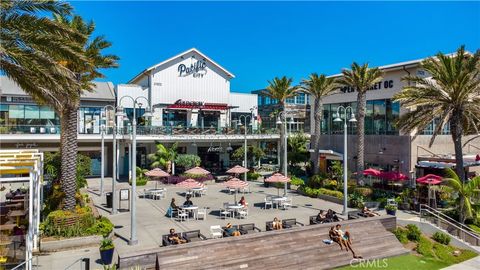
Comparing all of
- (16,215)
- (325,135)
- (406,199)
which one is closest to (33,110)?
(16,215)

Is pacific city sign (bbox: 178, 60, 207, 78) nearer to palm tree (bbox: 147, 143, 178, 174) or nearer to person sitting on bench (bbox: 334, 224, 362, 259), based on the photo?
palm tree (bbox: 147, 143, 178, 174)

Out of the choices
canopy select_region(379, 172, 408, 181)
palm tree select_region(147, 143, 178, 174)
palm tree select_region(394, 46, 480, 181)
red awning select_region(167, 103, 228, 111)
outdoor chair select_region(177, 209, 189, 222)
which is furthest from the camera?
red awning select_region(167, 103, 228, 111)

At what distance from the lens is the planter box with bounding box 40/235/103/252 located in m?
15.4

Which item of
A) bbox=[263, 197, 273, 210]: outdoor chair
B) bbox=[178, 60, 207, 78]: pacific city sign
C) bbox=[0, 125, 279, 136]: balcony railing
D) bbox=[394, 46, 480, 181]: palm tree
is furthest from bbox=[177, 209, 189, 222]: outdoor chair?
bbox=[178, 60, 207, 78]: pacific city sign

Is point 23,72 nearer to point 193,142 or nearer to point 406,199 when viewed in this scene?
point 406,199

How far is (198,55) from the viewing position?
42.9m

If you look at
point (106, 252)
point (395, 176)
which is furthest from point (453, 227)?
point (106, 252)

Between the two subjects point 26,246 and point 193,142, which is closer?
point 26,246

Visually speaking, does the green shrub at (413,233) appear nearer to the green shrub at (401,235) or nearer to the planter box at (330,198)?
the green shrub at (401,235)

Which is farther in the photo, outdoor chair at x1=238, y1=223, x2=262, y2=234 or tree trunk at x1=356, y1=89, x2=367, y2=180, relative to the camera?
tree trunk at x1=356, y1=89, x2=367, y2=180

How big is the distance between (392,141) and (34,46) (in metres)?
29.3

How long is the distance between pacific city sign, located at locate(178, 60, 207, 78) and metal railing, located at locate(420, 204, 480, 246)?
29308 mm

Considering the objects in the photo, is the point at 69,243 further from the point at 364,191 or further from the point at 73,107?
the point at 364,191

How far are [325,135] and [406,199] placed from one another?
1742cm
